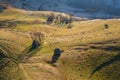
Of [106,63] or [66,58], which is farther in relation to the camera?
[66,58]

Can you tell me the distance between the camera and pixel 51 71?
5581 inches

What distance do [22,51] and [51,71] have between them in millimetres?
31976

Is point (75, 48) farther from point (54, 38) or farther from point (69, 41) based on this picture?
point (54, 38)

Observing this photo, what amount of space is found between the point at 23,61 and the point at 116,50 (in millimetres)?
45111

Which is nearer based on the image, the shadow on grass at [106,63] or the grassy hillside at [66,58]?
the grassy hillside at [66,58]

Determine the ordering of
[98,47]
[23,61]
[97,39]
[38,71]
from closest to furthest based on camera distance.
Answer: [38,71] < [23,61] < [98,47] < [97,39]

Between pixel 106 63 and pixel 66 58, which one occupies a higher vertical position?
pixel 106 63

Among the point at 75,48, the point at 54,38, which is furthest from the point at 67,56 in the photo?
the point at 54,38

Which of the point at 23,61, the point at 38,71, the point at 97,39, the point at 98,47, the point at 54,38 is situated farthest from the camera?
the point at 54,38

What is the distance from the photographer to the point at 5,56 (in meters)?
155

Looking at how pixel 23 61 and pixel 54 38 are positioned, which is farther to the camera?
pixel 54 38

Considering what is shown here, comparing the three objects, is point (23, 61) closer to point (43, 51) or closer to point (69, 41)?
point (43, 51)

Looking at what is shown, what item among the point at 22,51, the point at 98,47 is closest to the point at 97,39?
the point at 98,47

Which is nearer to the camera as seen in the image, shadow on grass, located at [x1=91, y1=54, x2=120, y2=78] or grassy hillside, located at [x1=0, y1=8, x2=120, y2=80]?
grassy hillside, located at [x1=0, y1=8, x2=120, y2=80]
